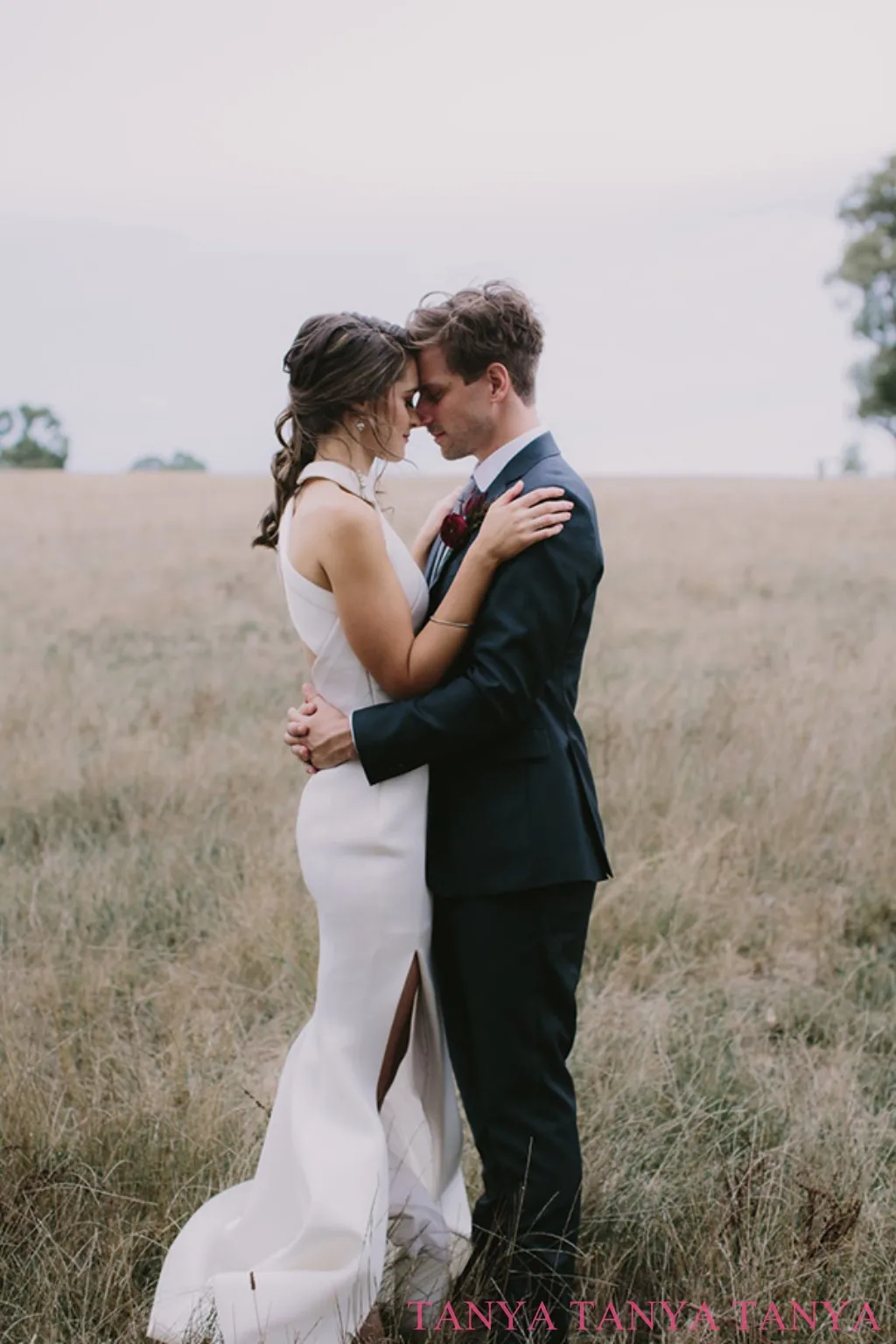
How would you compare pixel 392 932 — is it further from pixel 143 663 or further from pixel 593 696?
pixel 143 663

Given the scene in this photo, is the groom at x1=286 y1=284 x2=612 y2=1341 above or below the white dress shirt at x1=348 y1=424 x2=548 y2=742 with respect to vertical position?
below

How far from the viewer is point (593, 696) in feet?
29.1

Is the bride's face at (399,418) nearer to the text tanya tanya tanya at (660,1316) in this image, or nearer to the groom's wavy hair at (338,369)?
the groom's wavy hair at (338,369)

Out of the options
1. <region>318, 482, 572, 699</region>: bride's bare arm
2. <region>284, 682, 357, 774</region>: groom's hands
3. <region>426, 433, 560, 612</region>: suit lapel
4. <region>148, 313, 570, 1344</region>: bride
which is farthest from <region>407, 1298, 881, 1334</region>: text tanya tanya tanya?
<region>426, 433, 560, 612</region>: suit lapel

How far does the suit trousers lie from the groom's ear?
1.19 meters

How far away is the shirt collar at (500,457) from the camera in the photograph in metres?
3.16

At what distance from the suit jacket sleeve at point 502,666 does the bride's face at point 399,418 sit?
16.7 inches

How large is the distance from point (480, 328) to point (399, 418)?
0.92 feet

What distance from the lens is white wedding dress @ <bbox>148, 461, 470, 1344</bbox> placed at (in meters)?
3.01

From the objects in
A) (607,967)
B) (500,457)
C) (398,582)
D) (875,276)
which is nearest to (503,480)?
(500,457)

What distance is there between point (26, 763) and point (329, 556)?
17.1ft

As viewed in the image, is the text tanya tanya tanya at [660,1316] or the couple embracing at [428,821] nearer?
the couple embracing at [428,821]

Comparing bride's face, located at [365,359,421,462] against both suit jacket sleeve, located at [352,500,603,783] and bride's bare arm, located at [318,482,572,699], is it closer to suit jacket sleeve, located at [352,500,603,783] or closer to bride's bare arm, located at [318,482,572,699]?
bride's bare arm, located at [318,482,572,699]

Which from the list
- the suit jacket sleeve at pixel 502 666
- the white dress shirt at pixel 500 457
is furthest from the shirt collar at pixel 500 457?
the suit jacket sleeve at pixel 502 666
